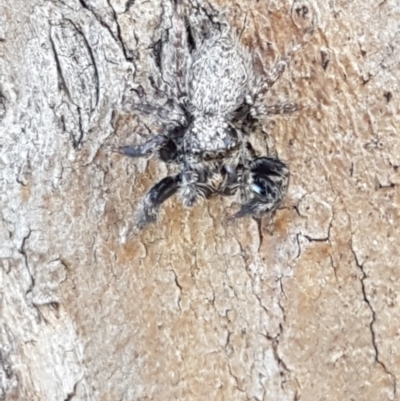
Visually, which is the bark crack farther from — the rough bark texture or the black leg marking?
the black leg marking

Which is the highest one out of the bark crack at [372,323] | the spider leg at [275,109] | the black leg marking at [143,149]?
the spider leg at [275,109]

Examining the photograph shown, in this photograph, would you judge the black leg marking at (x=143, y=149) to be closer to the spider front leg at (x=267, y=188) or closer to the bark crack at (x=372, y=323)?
the spider front leg at (x=267, y=188)

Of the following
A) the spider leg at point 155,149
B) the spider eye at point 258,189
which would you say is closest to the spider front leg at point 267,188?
the spider eye at point 258,189

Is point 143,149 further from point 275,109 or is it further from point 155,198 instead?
point 275,109

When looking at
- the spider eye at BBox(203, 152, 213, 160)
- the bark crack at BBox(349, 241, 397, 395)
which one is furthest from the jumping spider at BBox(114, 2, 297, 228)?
the bark crack at BBox(349, 241, 397, 395)

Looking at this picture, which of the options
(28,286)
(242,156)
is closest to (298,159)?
(242,156)

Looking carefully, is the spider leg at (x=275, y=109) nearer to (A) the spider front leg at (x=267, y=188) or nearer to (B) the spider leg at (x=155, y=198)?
(A) the spider front leg at (x=267, y=188)

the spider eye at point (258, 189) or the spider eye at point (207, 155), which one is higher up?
the spider eye at point (207, 155)
